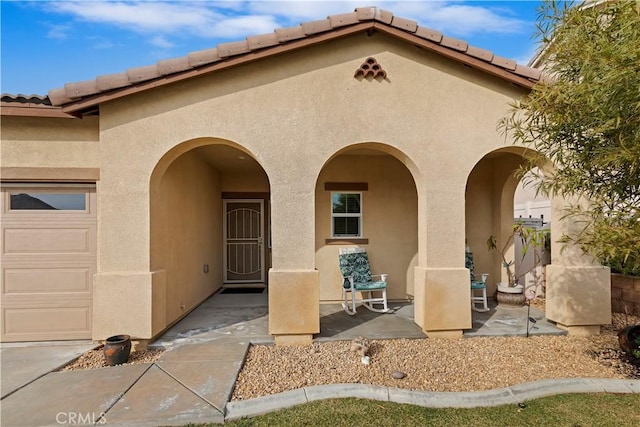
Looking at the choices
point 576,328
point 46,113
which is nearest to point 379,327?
point 576,328

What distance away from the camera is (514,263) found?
882 cm

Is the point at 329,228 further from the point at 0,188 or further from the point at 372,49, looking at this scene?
the point at 0,188

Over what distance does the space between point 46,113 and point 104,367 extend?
418cm

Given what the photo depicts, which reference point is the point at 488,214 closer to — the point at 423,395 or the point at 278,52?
the point at 423,395

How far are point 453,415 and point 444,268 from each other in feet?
8.93

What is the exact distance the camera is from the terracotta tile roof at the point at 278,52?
5262 mm

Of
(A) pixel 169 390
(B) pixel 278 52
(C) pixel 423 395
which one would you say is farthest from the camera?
(B) pixel 278 52

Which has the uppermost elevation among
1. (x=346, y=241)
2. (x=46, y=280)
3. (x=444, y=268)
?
(x=346, y=241)

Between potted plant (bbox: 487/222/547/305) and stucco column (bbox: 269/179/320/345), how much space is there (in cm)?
503

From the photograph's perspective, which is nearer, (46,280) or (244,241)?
(46,280)

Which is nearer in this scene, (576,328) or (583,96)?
(583,96)

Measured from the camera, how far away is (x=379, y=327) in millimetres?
6324

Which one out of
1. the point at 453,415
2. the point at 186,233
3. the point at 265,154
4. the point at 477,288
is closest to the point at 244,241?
the point at 186,233

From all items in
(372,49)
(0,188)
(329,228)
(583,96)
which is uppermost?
(372,49)
